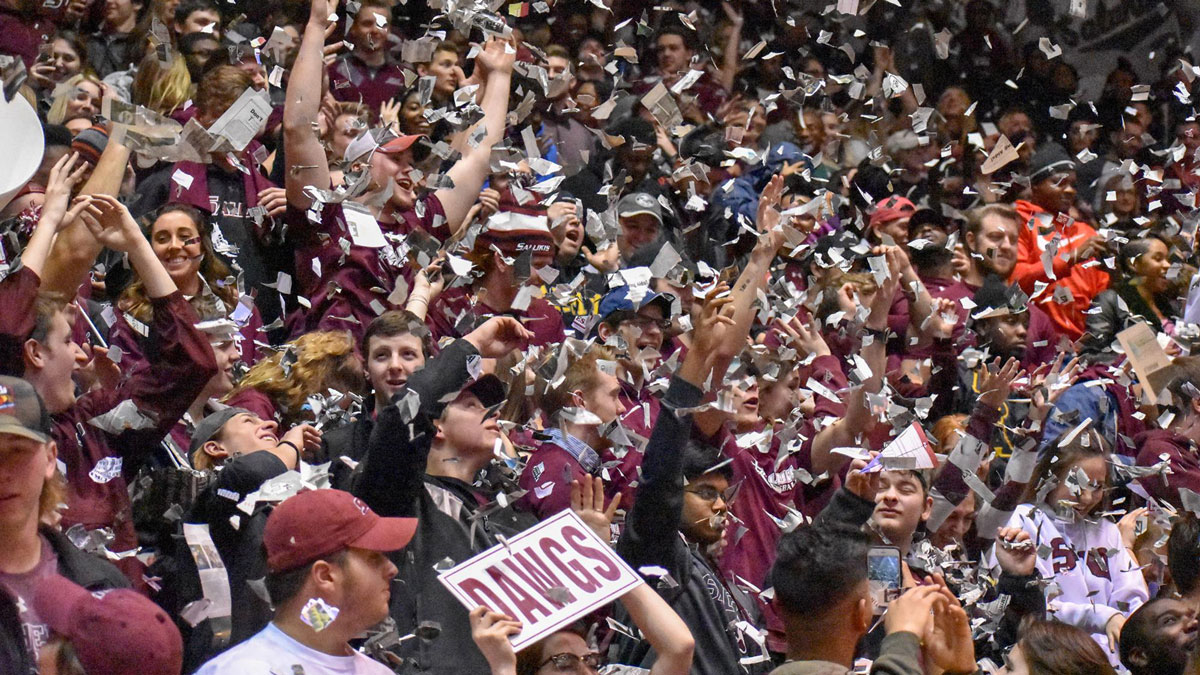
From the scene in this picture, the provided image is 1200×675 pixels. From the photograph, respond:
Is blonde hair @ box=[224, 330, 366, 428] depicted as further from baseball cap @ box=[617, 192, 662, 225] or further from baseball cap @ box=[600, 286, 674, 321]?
baseball cap @ box=[617, 192, 662, 225]

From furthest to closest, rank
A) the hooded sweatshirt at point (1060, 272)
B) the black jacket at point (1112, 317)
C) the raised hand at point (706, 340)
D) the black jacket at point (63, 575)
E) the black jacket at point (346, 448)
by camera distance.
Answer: the hooded sweatshirt at point (1060, 272)
the black jacket at point (1112, 317)
the raised hand at point (706, 340)
the black jacket at point (346, 448)
the black jacket at point (63, 575)

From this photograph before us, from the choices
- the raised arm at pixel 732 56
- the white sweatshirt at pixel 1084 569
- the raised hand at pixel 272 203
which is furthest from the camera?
the raised arm at pixel 732 56

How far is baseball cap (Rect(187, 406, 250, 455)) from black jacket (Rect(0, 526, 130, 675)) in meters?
1.00

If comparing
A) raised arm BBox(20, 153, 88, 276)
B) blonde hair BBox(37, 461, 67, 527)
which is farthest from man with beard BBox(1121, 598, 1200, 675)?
raised arm BBox(20, 153, 88, 276)

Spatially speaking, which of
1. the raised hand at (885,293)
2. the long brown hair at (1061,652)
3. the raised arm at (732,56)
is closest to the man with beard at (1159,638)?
the long brown hair at (1061,652)

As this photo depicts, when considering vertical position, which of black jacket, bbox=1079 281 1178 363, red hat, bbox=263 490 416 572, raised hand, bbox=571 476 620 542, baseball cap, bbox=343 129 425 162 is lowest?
black jacket, bbox=1079 281 1178 363

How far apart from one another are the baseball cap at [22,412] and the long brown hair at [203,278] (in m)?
1.65

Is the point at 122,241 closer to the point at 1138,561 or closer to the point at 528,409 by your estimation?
the point at 528,409

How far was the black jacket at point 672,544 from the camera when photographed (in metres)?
4.88

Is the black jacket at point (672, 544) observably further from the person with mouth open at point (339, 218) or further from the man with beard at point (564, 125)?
the man with beard at point (564, 125)

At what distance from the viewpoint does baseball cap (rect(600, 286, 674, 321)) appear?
23.5ft

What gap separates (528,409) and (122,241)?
1806 mm

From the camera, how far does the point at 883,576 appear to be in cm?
513

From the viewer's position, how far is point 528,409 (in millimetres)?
6156
